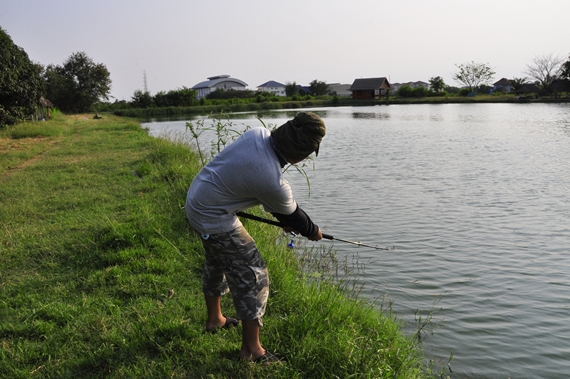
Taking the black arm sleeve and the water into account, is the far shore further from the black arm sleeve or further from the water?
the black arm sleeve

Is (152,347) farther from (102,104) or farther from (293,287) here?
(102,104)

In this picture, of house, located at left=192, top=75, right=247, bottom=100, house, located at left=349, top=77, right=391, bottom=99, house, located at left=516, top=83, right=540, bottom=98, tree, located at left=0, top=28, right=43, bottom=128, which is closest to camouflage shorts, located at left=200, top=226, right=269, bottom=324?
tree, located at left=0, top=28, right=43, bottom=128

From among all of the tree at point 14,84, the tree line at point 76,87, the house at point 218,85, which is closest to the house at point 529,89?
the tree line at point 76,87

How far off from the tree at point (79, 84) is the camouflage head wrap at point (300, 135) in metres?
57.6

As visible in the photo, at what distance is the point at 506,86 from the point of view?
3821 inches

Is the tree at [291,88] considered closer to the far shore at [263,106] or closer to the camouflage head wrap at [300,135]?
the far shore at [263,106]

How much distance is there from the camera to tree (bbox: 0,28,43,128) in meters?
19.0

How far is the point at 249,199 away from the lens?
2.94m

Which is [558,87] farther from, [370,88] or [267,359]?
[267,359]

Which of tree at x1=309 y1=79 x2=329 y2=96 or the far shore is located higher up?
tree at x1=309 y1=79 x2=329 y2=96

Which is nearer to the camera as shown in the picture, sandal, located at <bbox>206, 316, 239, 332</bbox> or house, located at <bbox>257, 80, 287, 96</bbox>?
sandal, located at <bbox>206, 316, 239, 332</bbox>

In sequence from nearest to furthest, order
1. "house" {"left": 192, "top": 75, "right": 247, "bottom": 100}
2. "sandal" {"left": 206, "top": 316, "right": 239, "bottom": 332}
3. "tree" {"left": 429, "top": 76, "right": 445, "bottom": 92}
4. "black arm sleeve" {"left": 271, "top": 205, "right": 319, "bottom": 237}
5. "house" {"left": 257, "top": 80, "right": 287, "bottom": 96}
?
"black arm sleeve" {"left": 271, "top": 205, "right": 319, "bottom": 237} < "sandal" {"left": 206, "top": 316, "right": 239, "bottom": 332} < "tree" {"left": 429, "top": 76, "right": 445, "bottom": 92} < "house" {"left": 192, "top": 75, "right": 247, "bottom": 100} < "house" {"left": 257, "top": 80, "right": 287, "bottom": 96}

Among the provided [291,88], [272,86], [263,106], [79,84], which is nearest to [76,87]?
[79,84]

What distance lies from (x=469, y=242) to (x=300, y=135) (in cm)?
532
